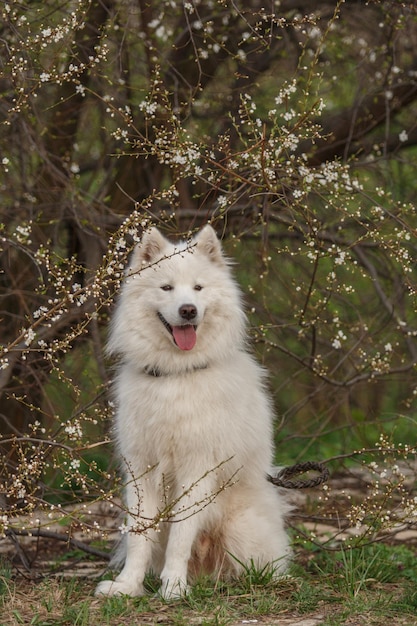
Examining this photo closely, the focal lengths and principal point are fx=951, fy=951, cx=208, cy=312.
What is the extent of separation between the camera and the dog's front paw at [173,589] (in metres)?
4.84

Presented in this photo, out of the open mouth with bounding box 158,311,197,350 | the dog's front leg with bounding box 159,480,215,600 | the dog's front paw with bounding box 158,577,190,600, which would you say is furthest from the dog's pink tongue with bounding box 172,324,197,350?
the dog's front paw with bounding box 158,577,190,600

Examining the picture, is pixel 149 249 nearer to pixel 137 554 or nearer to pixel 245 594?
pixel 137 554

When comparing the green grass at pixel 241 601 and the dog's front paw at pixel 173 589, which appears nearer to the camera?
the green grass at pixel 241 601

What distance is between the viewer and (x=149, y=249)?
5.17 meters

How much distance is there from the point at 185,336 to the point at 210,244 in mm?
577

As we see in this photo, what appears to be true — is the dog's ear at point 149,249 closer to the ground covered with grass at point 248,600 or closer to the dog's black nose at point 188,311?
the dog's black nose at point 188,311

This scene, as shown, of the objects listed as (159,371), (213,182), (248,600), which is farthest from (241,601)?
(213,182)

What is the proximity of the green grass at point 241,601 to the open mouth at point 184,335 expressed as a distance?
122 cm

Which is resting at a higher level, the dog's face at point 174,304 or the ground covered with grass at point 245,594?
the dog's face at point 174,304

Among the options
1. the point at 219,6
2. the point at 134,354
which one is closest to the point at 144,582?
the point at 134,354

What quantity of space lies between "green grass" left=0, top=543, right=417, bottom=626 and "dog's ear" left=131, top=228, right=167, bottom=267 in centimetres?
173

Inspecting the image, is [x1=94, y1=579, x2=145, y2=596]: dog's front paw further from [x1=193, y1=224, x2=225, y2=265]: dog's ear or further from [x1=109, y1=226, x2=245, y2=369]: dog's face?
[x1=193, y1=224, x2=225, y2=265]: dog's ear

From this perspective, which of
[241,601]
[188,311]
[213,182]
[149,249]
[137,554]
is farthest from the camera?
[213,182]

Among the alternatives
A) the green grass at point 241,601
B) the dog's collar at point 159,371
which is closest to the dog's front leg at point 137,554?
the green grass at point 241,601
